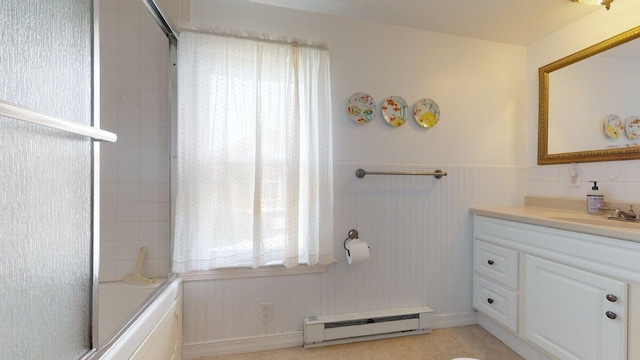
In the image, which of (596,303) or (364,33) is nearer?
(596,303)

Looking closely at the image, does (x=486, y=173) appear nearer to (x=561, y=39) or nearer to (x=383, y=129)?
(x=383, y=129)

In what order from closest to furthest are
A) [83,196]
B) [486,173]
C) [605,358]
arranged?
[83,196], [605,358], [486,173]

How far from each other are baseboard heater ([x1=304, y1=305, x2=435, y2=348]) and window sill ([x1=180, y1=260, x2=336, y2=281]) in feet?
1.04

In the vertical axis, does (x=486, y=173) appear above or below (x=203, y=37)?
below

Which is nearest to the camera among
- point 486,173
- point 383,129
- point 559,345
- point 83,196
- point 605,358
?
point 83,196

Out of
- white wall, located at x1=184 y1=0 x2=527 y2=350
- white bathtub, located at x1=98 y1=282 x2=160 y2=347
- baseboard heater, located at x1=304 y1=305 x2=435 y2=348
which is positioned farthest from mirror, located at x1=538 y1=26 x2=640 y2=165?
white bathtub, located at x1=98 y1=282 x2=160 y2=347

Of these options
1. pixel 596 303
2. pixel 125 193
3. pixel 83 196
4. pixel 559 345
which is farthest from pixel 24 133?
pixel 559 345

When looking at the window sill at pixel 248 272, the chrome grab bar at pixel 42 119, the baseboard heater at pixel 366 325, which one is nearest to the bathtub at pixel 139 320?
the window sill at pixel 248 272

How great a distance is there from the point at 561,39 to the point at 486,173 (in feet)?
3.54

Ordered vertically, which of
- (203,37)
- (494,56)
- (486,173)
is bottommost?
(486,173)

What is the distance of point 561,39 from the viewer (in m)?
1.91

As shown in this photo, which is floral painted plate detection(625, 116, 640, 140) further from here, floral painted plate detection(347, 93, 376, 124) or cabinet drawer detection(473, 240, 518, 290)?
floral painted plate detection(347, 93, 376, 124)

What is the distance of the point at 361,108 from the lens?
5.94ft

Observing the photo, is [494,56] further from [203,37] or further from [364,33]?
[203,37]
